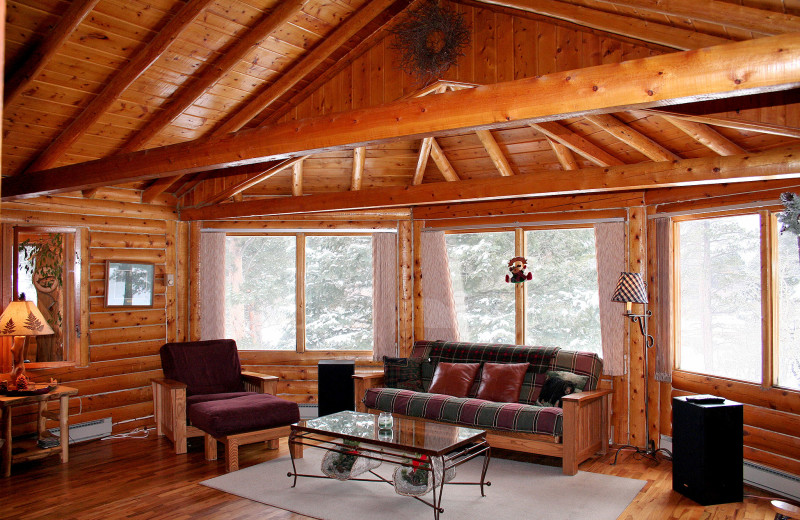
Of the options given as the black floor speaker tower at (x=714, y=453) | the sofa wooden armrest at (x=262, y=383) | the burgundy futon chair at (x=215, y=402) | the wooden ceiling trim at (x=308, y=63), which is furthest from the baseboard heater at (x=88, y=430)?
the black floor speaker tower at (x=714, y=453)

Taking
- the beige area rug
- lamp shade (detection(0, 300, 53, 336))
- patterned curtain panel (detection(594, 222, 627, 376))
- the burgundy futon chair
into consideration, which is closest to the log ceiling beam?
lamp shade (detection(0, 300, 53, 336))

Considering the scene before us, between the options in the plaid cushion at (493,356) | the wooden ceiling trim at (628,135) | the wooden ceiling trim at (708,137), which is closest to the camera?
the wooden ceiling trim at (708,137)

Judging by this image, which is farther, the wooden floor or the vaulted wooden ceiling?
the wooden floor

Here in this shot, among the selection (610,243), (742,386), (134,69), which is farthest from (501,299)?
(134,69)

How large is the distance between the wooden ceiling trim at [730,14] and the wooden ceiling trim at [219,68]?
2388 mm

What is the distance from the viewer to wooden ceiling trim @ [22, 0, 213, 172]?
4203 millimetres

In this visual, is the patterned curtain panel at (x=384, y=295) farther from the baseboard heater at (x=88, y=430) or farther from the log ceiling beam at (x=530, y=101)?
the log ceiling beam at (x=530, y=101)

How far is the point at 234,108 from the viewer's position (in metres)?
5.66

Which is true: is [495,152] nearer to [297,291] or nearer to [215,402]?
[297,291]

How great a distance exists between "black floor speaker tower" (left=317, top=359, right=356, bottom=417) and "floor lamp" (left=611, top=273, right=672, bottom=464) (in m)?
2.53

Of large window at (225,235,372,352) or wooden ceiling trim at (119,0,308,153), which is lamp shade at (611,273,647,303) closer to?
large window at (225,235,372,352)

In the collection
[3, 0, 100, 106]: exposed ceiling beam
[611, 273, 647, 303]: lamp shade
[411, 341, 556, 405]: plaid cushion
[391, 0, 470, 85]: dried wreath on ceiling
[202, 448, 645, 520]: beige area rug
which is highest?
[391, 0, 470, 85]: dried wreath on ceiling

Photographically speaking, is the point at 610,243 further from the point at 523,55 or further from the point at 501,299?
the point at 523,55

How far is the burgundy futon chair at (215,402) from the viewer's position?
5.07 m
